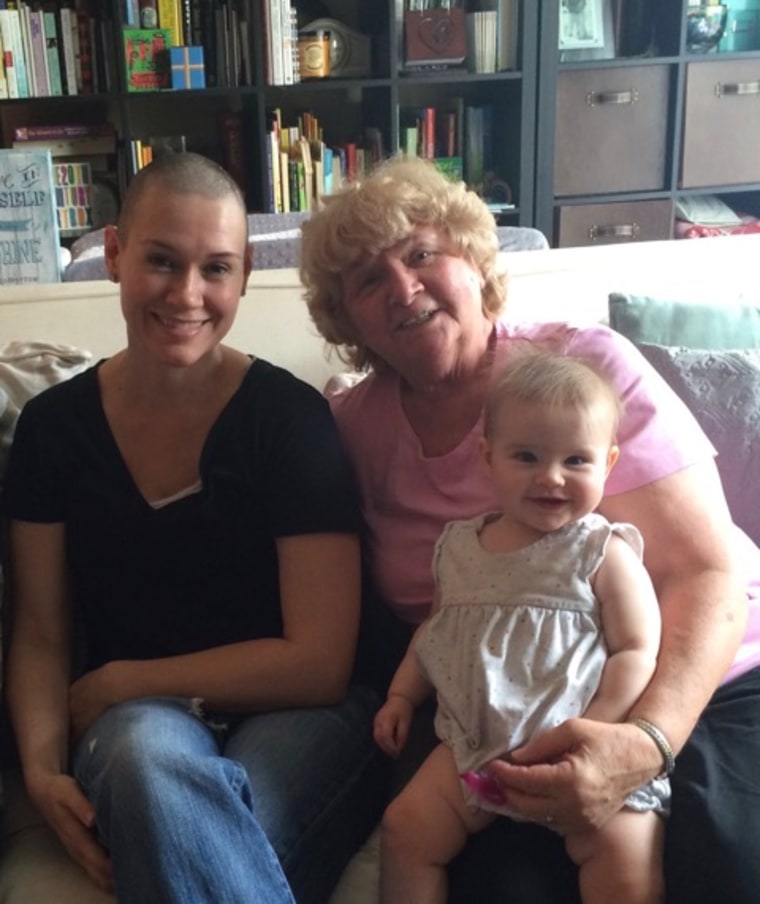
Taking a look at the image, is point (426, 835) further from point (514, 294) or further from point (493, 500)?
point (514, 294)

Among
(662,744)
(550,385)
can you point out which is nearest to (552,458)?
(550,385)

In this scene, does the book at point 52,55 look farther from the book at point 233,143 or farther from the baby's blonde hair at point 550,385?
the baby's blonde hair at point 550,385

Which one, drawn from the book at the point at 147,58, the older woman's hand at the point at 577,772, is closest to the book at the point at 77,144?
the book at the point at 147,58

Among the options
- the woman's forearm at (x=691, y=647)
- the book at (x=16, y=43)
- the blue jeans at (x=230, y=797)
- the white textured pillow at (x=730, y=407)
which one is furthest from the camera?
the book at (x=16, y=43)

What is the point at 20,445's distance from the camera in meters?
1.33

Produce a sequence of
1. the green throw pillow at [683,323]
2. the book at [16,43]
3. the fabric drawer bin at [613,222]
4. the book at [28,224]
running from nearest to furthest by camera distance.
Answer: the green throw pillow at [683,323] → the book at [28,224] → the book at [16,43] → the fabric drawer bin at [613,222]

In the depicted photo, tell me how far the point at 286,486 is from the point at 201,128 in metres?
2.97

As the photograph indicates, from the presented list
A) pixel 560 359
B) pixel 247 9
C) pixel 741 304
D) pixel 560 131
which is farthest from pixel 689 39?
pixel 560 359

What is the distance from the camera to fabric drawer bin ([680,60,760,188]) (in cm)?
372

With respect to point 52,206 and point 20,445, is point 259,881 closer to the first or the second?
point 20,445

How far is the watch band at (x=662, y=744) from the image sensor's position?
3.54 feet

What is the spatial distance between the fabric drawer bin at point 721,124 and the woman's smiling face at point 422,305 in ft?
9.00

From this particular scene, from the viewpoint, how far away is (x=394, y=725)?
48.0 inches

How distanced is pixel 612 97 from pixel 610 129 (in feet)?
0.35
